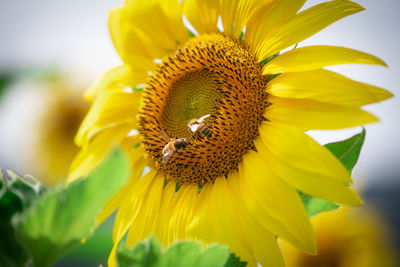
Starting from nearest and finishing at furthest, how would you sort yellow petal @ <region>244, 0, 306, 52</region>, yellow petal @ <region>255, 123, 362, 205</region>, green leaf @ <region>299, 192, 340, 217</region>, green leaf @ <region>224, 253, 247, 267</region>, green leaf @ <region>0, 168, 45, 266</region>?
green leaf @ <region>0, 168, 45, 266</region>
green leaf @ <region>224, 253, 247, 267</region>
yellow petal @ <region>255, 123, 362, 205</region>
green leaf @ <region>299, 192, 340, 217</region>
yellow petal @ <region>244, 0, 306, 52</region>

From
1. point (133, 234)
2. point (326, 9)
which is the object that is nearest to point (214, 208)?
point (133, 234)

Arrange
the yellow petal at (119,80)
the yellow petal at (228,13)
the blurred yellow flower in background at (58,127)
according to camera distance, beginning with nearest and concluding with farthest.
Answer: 1. the yellow petal at (228,13)
2. the yellow petal at (119,80)
3. the blurred yellow flower in background at (58,127)

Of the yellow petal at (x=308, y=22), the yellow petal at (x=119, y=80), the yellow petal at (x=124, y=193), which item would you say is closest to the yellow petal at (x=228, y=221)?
the yellow petal at (x=124, y=193)

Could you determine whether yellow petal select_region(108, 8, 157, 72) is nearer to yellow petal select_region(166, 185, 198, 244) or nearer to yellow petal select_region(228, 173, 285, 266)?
yellow petal select_region(166, 185, 198, 244)

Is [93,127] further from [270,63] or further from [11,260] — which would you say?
[11,260]

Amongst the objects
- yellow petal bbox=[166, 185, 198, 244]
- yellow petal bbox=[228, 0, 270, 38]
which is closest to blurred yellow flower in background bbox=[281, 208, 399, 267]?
yellow petal bbox=[166, 185, 198, 244]

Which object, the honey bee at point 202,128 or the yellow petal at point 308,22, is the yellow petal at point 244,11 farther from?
the honey bee at point 202,128
